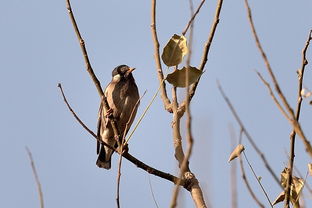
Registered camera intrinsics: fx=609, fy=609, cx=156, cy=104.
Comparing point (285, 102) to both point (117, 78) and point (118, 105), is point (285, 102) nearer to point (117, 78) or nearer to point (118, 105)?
point (118, 105)

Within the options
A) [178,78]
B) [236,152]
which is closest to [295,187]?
[236,152]

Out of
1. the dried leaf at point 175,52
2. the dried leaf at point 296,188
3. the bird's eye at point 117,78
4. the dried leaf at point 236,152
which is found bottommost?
the dried leaf at point 296,188

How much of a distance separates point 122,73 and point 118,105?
33.6 inches

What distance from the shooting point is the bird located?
7699mm

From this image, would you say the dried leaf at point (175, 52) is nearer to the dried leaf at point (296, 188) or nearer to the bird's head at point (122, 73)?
the dried leaf at point (296, 188)

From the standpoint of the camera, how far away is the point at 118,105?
7.84m

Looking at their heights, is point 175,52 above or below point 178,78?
above

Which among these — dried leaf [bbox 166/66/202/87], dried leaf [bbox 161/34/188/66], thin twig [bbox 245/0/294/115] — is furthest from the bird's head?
thin twig [bbox 245/0/294/115]

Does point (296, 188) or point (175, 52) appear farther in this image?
point (175, 52)

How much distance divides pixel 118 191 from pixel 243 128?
0.69 m

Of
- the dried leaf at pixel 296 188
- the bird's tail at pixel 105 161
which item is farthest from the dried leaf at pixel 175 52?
the bird's tail at pixel 105 161

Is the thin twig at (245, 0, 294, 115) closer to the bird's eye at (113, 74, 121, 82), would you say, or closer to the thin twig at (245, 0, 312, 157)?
the thin twig at (245, 0, 312, 157)

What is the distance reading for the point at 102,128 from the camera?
8.04 m

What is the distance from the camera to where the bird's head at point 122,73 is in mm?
8414
